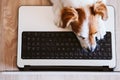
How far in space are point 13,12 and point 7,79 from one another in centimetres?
29

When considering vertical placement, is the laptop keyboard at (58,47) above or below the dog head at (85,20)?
below

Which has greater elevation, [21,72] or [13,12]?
[13,12]

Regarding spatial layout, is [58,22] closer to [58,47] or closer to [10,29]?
[58,47]

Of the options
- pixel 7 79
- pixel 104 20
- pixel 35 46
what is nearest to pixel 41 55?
pixel 35 46

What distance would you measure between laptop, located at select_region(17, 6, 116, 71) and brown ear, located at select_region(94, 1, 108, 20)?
6cm

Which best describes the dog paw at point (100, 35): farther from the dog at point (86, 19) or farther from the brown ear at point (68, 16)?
the brown ear at point (68, 16)

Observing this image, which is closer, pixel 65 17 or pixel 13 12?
pixel 65 17

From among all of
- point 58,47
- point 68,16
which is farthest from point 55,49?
point 68,16

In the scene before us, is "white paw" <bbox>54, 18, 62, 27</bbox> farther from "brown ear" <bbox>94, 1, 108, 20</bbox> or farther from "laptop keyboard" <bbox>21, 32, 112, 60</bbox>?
"brown ear" <bbox>94, 1, 108, 20</bbox>

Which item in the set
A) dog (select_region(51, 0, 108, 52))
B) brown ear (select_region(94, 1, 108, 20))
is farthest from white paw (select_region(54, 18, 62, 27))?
brown ear (select_region(94, 1, 108, 20))

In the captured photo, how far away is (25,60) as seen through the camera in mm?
1169

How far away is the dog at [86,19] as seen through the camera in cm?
110

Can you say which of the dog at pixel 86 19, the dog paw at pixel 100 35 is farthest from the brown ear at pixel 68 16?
the dog paw at pixel 100 35

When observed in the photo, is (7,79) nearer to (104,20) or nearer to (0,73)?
(0,73)
